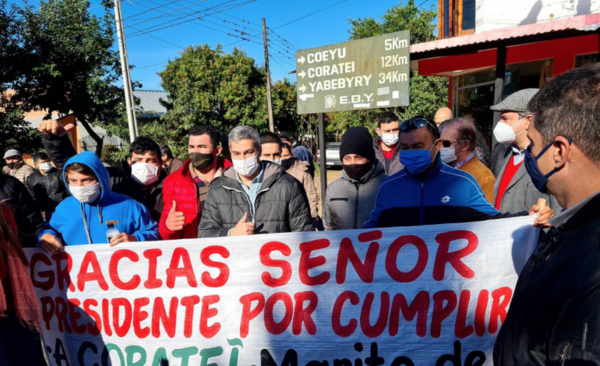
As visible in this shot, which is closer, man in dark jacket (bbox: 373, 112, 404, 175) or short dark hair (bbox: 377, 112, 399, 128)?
man in dark jacket (bbox: 373, 112, 404, 175)

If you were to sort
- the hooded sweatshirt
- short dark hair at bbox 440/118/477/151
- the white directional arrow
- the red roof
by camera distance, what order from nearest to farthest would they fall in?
the hooded sweatshirt < short dark hair at bbox 440/118/477/151 < the red roof < the white directional arrow

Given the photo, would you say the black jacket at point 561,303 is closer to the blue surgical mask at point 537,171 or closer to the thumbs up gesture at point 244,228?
the blue surgical mask at point 537,171

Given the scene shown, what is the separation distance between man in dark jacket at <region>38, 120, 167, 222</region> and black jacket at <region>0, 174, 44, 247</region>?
351 millimetres

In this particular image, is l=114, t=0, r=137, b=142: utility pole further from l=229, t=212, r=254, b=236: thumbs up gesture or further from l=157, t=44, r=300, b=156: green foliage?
l=229, t=212, r=254, b=236: thumbs up gesture

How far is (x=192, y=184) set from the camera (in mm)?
3305

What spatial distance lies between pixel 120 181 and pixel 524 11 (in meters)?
8.36

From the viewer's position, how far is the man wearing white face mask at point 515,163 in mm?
2693

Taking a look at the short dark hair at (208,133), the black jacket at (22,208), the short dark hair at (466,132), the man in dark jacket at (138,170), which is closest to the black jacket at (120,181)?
the man in dark jacket at (138,170)

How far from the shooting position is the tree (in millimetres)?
15695

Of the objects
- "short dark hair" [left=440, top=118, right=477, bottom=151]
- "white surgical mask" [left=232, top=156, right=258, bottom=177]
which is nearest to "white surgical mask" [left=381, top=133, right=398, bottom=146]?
"short dark hair" [left=440, top=118, right=477, bottom=151]

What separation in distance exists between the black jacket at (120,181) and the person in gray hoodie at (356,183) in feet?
5.23

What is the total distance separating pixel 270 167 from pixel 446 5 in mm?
9065

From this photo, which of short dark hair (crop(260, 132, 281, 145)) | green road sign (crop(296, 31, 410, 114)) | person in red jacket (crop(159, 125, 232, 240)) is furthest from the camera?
green road sign (crop(296, 31, 410, 114))

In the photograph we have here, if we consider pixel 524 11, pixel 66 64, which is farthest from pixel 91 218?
pixel 66 64
